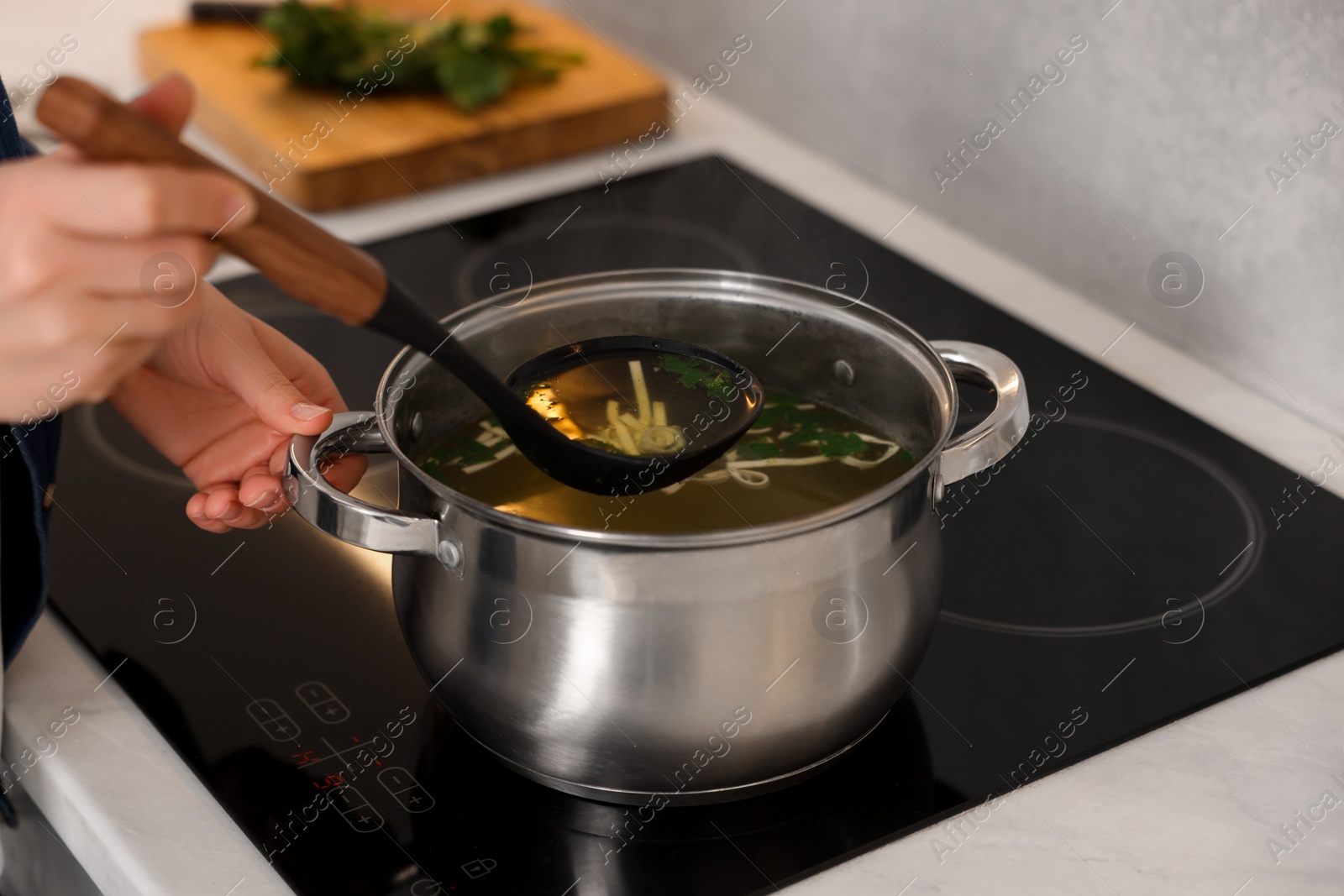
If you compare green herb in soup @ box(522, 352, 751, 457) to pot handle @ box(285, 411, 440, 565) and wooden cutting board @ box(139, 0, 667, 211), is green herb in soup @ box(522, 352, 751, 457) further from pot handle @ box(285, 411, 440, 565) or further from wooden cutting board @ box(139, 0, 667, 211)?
wooden cutting board @ box(139, 0, 667, 211)

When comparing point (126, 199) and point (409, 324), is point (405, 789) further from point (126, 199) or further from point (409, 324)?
point (126, 199)

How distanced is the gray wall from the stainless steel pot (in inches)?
18.2

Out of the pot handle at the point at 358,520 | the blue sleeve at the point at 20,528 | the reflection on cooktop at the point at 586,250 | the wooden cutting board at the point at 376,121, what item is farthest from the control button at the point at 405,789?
the wooden cutting board at the point at 376,121

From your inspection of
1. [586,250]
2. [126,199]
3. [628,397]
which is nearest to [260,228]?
[126,199]

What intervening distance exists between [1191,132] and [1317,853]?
26.3 inches

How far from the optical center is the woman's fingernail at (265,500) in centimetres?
82

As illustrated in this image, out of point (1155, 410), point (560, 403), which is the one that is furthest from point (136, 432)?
point (1155, 410)

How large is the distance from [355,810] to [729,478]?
0.98ft

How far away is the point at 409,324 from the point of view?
65 cm

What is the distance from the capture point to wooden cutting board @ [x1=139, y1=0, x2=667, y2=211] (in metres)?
1.38

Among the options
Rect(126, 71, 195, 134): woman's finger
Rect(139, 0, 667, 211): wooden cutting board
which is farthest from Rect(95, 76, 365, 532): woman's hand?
Rect(139, 0, 667, 211): wooden cutting board

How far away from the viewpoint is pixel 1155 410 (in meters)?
1.12

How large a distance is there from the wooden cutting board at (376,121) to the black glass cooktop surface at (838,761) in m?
0.24

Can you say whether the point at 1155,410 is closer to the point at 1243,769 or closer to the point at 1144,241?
the point at 1144,241
